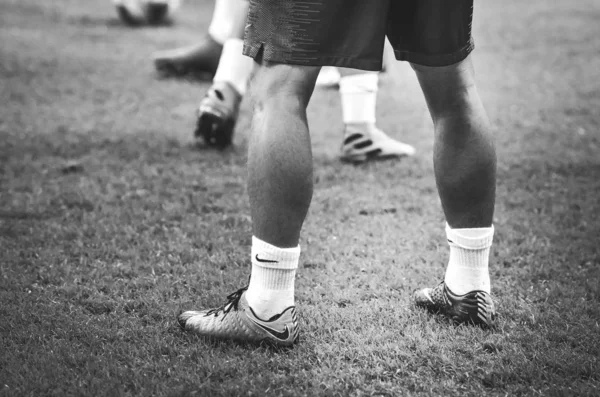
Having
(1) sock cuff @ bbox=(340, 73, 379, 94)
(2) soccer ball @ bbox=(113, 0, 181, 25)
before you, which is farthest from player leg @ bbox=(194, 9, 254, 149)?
(2) soccer ball @ bbox=(113, 0, 181, 25)

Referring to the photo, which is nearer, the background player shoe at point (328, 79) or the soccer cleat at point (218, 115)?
the soccer cleat at point (218, 115)

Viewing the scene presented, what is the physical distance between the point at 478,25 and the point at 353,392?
328 inches

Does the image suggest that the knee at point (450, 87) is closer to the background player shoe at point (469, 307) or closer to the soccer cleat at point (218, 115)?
the background player shoe at point (469, 307)

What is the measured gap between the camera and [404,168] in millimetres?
3959

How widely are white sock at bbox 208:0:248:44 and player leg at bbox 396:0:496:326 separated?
2.59 metres

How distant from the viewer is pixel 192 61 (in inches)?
243

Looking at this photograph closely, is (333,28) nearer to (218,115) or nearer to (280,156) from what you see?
(280,156)

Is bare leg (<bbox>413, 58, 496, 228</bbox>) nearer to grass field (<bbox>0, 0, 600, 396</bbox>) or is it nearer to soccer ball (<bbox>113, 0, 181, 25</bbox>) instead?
grass field (<bbox>0, 0, 600, 396</bbox>)

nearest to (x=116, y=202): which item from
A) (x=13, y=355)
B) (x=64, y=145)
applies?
(x=64, y=145)

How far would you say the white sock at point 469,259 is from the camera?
2.17 m

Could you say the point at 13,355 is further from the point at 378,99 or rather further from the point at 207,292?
the point at 378,99

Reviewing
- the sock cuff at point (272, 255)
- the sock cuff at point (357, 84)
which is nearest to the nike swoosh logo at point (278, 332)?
the sock cuff at point (272, 255)

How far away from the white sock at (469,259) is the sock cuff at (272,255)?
1.76ft

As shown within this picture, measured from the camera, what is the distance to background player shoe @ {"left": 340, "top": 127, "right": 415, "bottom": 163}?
13.3 ft
